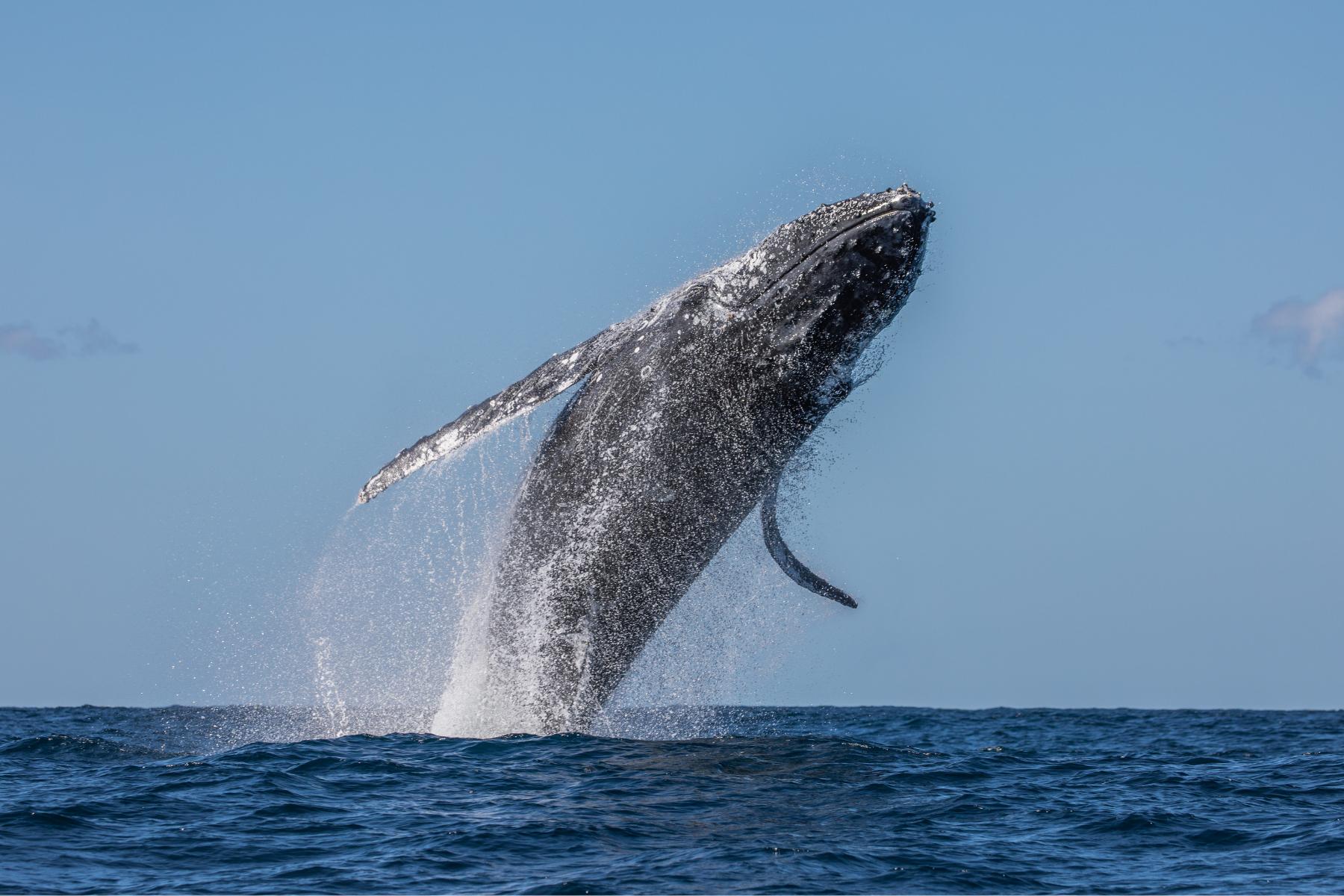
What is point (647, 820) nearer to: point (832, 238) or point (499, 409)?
point (499, 409)

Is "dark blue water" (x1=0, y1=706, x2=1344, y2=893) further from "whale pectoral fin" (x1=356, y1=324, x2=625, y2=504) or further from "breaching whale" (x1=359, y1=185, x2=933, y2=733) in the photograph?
"whale pectoral fin" (x1=356, y1=324, x2=625, y2=504)

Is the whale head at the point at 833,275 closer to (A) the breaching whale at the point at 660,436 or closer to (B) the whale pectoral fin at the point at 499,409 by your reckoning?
(A) the breaching whale at the point at 660,436

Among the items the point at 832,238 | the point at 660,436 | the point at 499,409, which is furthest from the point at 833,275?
the point at 499,409

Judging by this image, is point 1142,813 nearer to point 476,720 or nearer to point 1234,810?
point 1234,810

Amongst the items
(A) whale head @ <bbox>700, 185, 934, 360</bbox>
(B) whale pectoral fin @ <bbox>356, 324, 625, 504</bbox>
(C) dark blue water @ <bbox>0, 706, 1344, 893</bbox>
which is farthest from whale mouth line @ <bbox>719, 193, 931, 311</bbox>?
(C) dark blue water @ <bbox>0, 706, 1344, 893</bbox>

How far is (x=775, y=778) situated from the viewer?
11.0 metres

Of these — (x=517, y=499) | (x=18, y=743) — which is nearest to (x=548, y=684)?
(x=517, y=499)

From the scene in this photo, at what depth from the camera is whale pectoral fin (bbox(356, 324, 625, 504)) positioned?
1198 centimetres

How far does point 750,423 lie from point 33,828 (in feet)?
21.7

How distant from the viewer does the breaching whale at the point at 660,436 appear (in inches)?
450

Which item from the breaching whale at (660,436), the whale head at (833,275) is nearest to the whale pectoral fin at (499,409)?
the breaching whale at (660,436)

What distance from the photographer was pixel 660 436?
39.5 feet

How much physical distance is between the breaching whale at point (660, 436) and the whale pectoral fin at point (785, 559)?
0.07 m

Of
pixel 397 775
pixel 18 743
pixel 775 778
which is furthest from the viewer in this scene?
pixel 18 743
